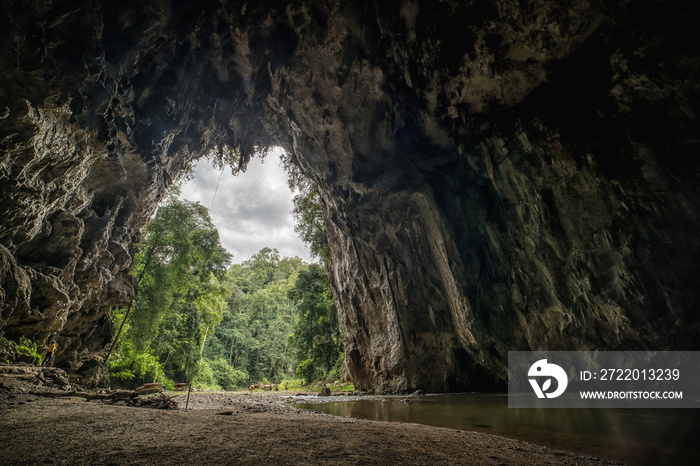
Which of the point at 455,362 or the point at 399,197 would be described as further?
the point at 455,362

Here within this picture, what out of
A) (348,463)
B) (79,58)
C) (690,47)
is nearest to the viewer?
(348,463)

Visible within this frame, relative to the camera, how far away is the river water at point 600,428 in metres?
3.17

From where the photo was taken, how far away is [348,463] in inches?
100

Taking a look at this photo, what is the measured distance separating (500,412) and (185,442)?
6.22 m

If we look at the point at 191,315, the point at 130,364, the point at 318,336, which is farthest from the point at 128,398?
the point at 191,315

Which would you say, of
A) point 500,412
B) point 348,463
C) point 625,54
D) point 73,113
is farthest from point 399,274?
point 73,113

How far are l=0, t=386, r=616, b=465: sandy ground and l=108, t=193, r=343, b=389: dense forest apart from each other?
40.3ft

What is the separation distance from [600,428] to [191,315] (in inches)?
947

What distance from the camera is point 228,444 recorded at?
304 cm

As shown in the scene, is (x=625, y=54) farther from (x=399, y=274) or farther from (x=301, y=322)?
(x=301, y=322)

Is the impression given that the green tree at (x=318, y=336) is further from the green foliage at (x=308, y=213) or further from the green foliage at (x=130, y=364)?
the green foliage at (x=130, y=364)

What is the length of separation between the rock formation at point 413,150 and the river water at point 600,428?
2.61 metres

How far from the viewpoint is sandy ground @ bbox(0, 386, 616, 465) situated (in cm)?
255

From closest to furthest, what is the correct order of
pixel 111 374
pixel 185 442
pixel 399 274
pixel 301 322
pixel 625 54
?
1. pixel 185 442
2. pixel 625 54
3. pixel 399 274
4. pixel 111 374
5. pixel 301 322
